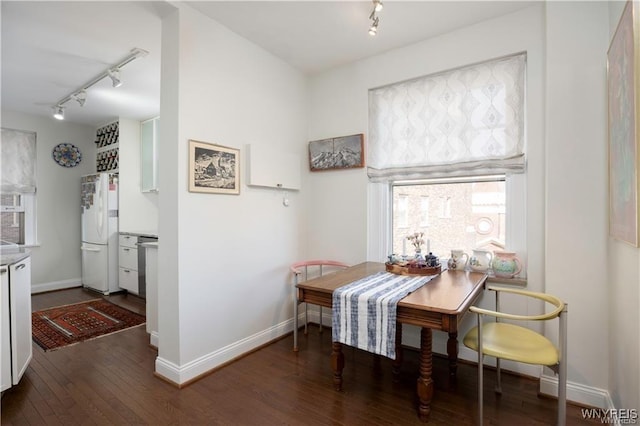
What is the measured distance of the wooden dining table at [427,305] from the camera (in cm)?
164

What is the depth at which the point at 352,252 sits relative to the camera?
315 centimetres

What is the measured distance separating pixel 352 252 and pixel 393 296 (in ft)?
4.37

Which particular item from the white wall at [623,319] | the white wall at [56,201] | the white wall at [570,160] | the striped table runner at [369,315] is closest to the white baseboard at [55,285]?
the white wall at [56,201]

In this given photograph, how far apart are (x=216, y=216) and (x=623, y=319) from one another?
2.59 meters

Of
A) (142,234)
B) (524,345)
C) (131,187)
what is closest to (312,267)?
(524,345)

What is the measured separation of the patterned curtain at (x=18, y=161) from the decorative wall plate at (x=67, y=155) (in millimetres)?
270

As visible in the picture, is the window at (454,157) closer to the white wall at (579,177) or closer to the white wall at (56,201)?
the white wall at (579,177)

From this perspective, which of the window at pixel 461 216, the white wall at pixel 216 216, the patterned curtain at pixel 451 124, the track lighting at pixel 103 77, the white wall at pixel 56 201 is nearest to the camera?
the white wall at pixel 216 216

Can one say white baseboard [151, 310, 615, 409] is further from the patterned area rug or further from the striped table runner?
the striped table runner

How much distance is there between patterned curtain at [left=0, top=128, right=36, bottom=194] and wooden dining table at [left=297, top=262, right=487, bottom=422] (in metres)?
4.84

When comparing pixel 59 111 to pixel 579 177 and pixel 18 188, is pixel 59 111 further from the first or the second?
pixel 579 177

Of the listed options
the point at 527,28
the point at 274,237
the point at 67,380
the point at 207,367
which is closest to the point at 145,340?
the point at 67,380

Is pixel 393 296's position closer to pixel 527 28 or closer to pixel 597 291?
pixel 597 291

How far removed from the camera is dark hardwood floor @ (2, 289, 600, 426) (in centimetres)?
184
